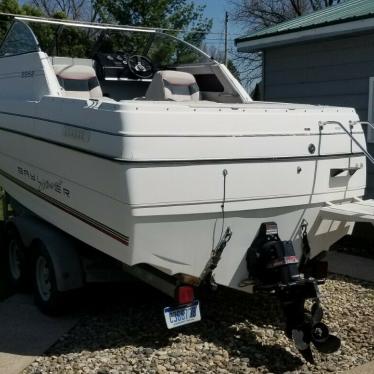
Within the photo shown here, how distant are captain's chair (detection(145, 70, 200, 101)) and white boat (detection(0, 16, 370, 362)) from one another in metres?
0.92

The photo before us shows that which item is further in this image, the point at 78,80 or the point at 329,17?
the point at 329,17

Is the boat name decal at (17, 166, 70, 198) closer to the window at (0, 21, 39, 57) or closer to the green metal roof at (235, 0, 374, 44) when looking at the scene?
the window at (0, 21, 39, 57)

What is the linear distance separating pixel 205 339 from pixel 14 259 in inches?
97.6

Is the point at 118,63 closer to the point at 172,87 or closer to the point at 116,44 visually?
the point at 116,44

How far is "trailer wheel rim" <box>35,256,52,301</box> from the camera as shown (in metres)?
5.12

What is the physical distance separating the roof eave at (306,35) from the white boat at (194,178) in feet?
9.28

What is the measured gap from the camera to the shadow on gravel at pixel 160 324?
4.35 meters

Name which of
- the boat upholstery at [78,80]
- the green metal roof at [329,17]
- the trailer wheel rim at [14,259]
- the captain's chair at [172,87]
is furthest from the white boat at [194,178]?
the green metal roof at [329,17]

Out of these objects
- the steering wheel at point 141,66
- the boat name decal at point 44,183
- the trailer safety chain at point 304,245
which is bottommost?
the trailer safety chain at point 304,245

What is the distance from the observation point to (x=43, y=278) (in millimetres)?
5254

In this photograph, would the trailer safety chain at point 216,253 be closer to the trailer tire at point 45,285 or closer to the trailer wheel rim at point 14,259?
the trailer tire at point 45,285

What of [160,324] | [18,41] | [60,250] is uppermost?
[18,41]

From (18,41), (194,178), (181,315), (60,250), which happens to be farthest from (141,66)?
(181,315)

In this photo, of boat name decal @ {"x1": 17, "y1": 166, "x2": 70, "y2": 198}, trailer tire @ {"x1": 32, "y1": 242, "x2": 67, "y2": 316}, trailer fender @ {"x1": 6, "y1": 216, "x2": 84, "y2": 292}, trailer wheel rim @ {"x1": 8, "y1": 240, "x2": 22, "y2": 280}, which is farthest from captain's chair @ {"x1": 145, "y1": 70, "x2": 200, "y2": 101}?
trailer wheel rim @ {"x1": 8, "y1": 240, "x2": 22, "y2": 280}
